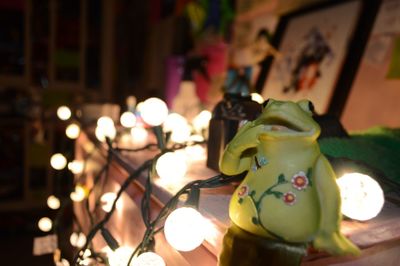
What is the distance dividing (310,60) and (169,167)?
626 millimetres

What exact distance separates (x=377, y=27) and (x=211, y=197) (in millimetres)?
632

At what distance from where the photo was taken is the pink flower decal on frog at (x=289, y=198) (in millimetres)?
302

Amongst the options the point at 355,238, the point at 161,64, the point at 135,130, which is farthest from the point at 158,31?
the point at 355,238

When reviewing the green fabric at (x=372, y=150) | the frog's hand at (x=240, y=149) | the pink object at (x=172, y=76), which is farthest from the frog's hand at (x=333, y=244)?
the pink object at (x=172, y=76)

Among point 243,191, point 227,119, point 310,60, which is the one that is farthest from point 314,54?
point 243,191

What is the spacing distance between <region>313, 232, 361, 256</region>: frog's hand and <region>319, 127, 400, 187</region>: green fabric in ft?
0.75

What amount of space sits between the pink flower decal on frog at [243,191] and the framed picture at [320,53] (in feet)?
2.02

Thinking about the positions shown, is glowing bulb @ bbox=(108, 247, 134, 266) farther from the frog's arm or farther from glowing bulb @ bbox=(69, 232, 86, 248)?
glowing bulb @ bbox=(69, 232, 86, 248)

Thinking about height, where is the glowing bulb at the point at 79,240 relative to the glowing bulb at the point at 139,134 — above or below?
below

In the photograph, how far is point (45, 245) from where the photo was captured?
91cm

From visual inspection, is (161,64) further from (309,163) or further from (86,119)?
(309,163)

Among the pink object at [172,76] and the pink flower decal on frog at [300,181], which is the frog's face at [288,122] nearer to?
the pink flower decal on frog at [300,181]

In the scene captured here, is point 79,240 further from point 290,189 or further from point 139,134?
point 290,189

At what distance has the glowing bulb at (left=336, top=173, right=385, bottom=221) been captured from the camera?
383 millimetres
